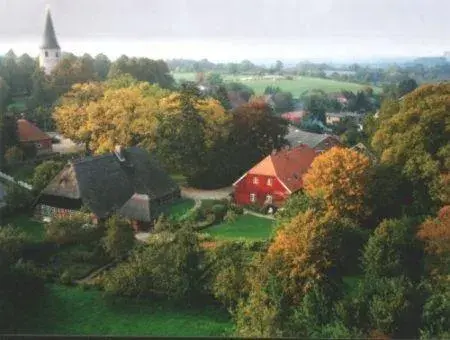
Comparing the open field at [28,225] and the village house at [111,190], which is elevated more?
the village house at [111,190]

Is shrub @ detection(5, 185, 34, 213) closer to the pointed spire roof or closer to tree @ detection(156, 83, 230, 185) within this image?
tree @ detection(156, 83, 230, 185)

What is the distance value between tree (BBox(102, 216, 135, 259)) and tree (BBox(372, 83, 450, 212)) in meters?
8.99

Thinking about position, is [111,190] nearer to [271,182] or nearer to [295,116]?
[271,182]

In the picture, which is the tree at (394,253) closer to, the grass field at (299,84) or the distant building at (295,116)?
the distant building at (295,116)

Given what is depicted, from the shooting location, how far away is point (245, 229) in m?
20.4

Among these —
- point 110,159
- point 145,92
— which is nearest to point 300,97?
point 145,92

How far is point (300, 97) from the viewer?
64.6 meters

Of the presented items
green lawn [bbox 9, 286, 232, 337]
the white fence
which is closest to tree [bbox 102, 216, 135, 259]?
green lawn [bbox 9, 286, 232, 337]

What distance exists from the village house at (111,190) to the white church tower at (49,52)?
1916cm

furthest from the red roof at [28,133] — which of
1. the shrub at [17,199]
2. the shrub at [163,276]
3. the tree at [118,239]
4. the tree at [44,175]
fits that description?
the shrub at [163,276]

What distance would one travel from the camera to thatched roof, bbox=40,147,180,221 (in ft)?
67.2

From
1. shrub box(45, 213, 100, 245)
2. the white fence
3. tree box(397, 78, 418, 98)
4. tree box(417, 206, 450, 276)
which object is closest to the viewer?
tree box(417, 206, 450, 276)

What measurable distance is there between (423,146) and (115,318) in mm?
11211

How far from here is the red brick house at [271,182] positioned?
904 inches
